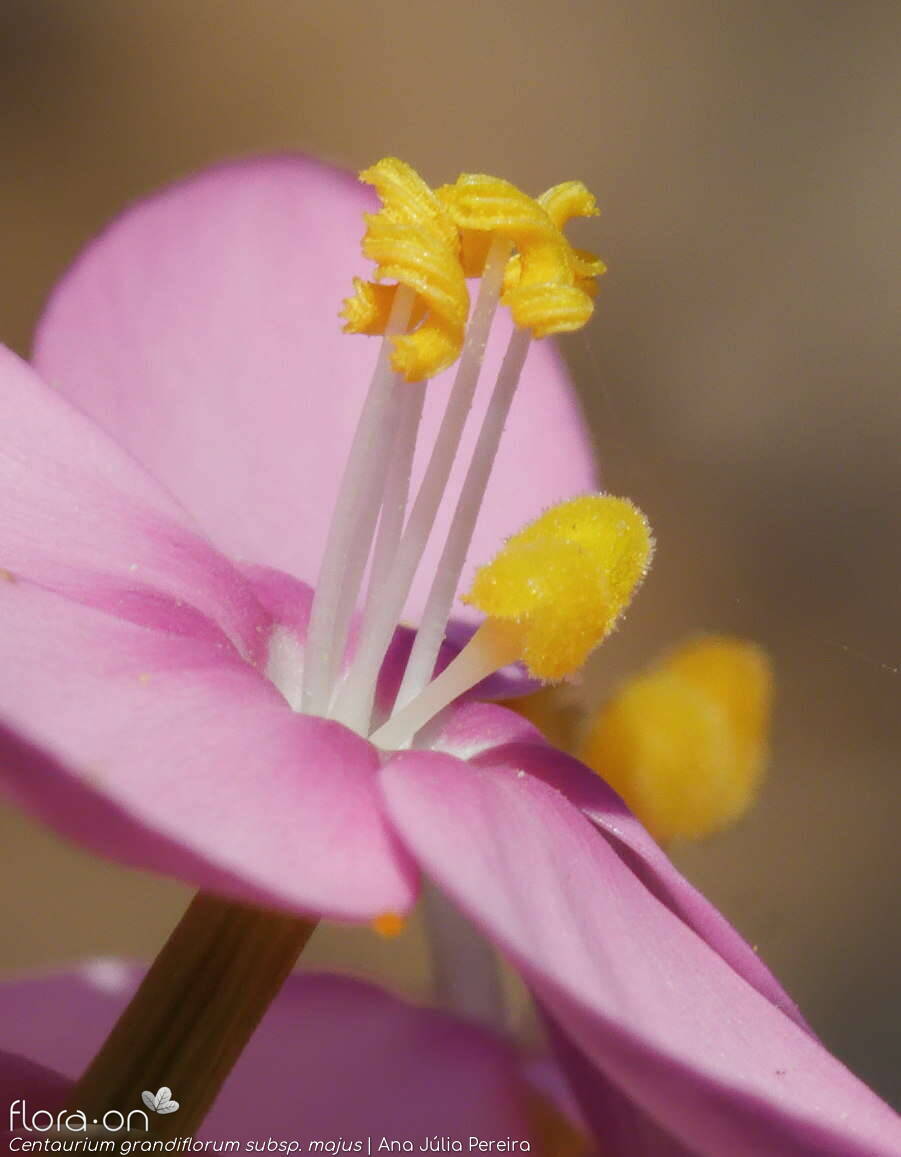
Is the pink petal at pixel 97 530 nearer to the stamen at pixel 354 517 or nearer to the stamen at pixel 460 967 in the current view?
the stamen at pixel 354 517

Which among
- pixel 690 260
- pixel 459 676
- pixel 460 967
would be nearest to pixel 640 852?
pixel 459 676

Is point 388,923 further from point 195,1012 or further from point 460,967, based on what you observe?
point 460,967

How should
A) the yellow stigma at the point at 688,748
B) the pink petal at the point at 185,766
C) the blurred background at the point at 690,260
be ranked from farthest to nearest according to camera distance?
the blurred background at the point at 690,260 < the yellow stigma at the point at 688,748 < the pink petal at the point at 185,766

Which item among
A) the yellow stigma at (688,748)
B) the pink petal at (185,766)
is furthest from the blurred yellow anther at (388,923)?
the yellow stigma at (688,748)

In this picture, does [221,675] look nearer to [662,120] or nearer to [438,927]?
[438,927]

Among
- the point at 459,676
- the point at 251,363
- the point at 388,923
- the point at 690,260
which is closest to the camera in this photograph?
the point at 388,923

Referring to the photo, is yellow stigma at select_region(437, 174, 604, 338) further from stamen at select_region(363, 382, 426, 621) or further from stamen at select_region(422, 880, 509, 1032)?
stamen at select_region(422, 880, 509, 1032)

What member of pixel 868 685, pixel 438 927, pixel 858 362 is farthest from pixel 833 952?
pixel 438 927
